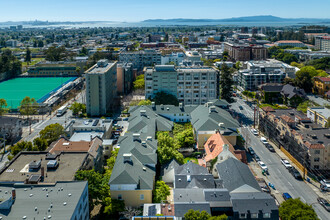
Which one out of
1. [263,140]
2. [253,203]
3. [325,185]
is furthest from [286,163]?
[253,203]

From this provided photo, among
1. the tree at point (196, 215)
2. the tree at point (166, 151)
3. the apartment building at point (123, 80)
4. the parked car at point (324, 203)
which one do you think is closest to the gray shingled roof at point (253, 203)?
the tree at point (196, 215)

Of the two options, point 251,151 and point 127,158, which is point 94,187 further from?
point 251,151

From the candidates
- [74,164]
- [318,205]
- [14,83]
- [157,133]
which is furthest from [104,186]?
[14,83]

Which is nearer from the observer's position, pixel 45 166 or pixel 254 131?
pixel 45 166

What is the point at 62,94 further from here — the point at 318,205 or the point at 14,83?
the point at 318,205

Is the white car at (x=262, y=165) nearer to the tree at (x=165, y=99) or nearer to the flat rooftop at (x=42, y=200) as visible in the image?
the flat rooftop at (x=42, y=200)

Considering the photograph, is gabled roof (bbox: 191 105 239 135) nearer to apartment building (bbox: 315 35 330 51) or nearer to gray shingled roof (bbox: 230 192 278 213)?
gray shingled roof (bbox: 230 192 278 213)
